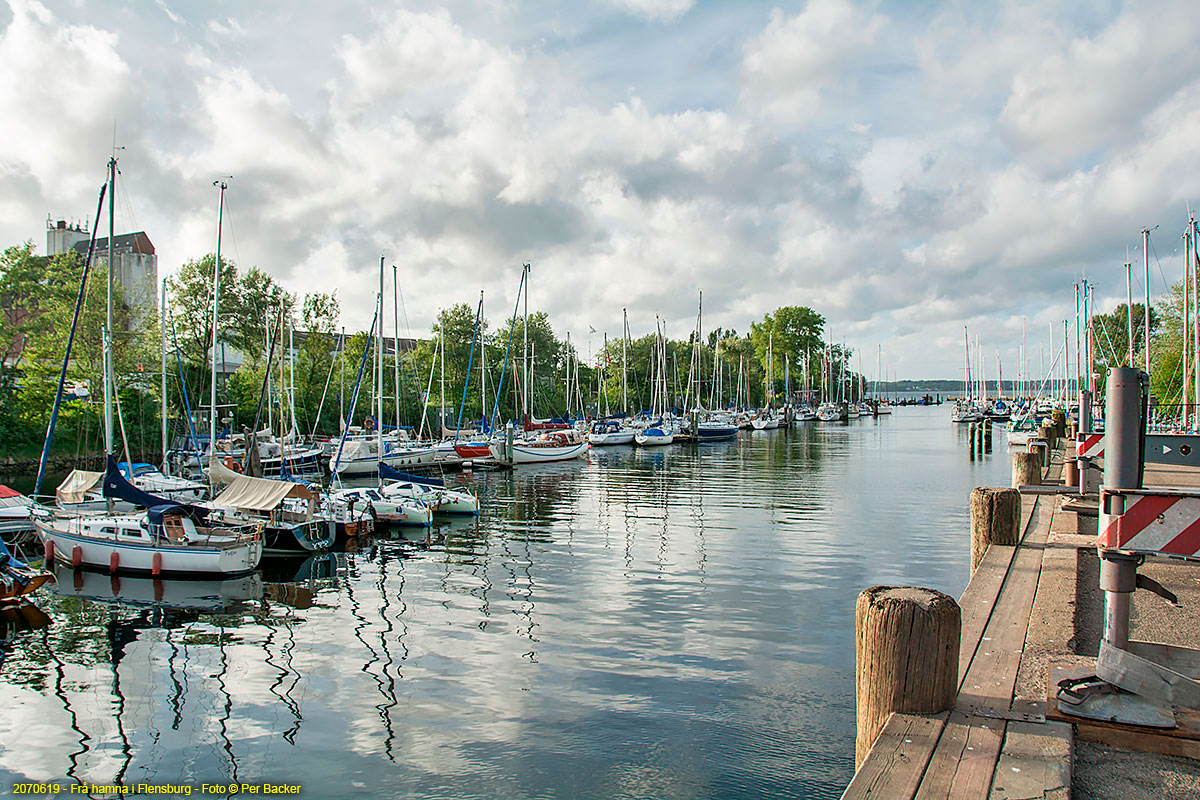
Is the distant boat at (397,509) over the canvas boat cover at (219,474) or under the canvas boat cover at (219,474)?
under

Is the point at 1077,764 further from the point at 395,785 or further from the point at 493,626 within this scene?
the point at 493,626

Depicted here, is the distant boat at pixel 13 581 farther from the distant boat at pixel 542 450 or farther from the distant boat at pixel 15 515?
the distant boat at pixel 542 450

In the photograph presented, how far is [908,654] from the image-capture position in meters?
5.00

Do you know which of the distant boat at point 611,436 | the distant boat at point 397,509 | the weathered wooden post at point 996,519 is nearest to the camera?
the weathered wooden post at point 996,519

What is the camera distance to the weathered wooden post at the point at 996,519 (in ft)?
34.9

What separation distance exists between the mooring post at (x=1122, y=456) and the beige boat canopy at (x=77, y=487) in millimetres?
30871

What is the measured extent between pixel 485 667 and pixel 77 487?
23174 millimetres

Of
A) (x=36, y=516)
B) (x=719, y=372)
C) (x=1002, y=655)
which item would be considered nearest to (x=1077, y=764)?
(x=1002, y=655)

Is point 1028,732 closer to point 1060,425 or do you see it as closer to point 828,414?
point 1060,425

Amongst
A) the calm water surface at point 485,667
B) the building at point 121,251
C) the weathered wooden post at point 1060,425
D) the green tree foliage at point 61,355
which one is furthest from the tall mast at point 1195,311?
the building at point 121,251

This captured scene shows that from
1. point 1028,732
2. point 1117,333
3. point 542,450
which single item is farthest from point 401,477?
point 1117,333

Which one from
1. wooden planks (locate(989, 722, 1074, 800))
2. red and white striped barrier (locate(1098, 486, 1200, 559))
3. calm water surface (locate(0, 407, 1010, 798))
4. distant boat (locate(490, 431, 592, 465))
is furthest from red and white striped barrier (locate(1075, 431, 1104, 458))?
distant boat (locate(490, 431, 592, 465))

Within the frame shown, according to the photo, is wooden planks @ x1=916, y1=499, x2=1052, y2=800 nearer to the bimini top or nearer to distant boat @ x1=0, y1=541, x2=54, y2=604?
distant boat @ x1=0, y1=541, x2=54, y2=604

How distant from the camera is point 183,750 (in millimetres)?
10633
